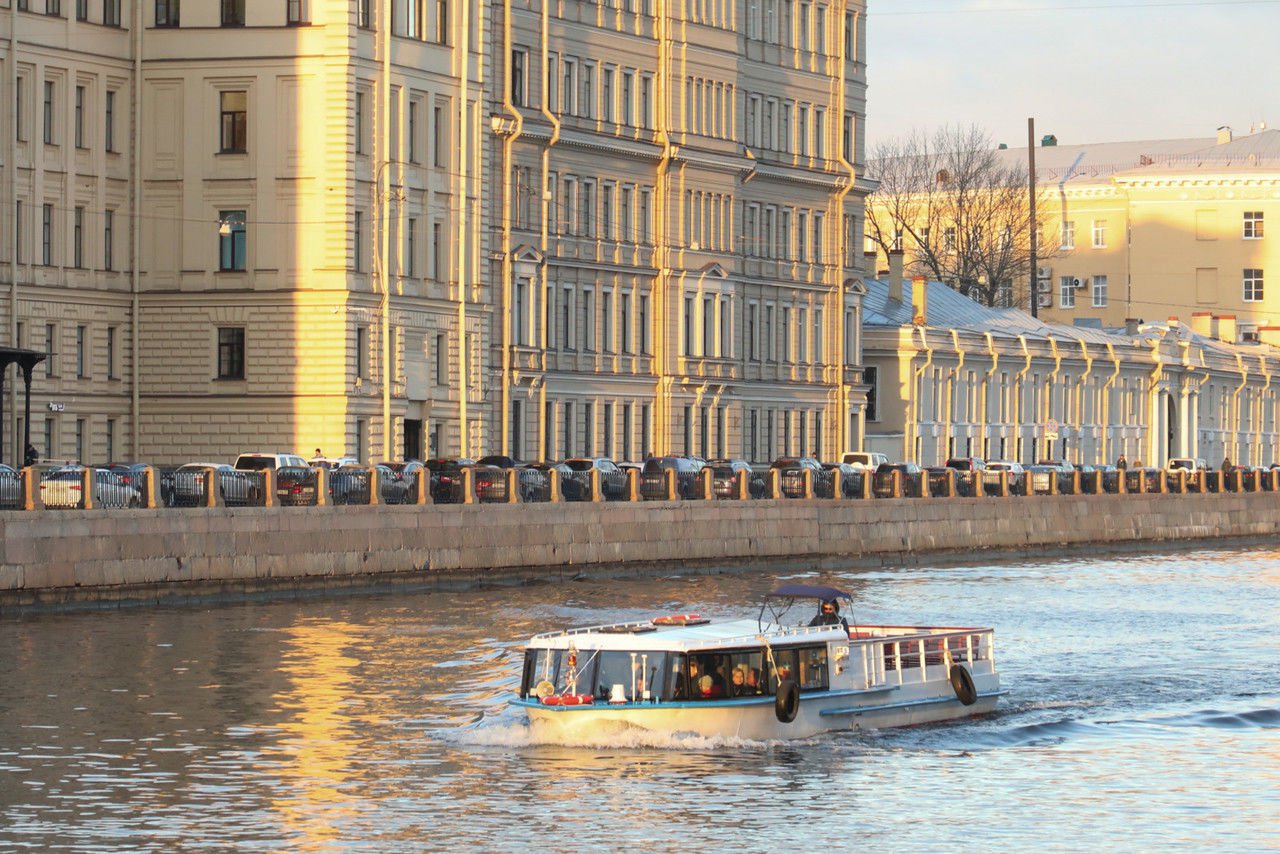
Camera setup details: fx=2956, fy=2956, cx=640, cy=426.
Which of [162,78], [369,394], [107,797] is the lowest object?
[107,797]

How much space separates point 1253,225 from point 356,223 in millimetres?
74974

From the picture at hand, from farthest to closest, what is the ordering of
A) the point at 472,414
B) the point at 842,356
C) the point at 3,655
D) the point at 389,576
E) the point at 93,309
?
1. the point at 842,356
2. the point at 472,414
3. the point at 93,309
4. the point at 389,576
5. the point at 3,655

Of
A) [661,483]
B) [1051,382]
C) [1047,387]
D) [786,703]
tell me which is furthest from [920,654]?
[1051,382]

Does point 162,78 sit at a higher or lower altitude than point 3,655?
higher

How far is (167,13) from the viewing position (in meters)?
72.2

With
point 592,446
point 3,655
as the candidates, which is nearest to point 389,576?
point 3,655

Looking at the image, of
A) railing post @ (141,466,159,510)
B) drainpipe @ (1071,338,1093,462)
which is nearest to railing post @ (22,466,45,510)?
railing post @ (141,466,159,510)

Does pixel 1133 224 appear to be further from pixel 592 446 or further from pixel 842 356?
pixel 592 446

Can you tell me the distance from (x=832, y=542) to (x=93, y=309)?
19.3 metres

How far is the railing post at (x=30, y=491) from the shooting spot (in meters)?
45.0

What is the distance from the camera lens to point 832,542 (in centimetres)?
6525

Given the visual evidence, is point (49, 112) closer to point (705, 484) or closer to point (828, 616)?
point (705, 484)

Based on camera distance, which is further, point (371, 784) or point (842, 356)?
point (842, 356)

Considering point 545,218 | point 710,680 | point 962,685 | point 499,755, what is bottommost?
point 499,755
